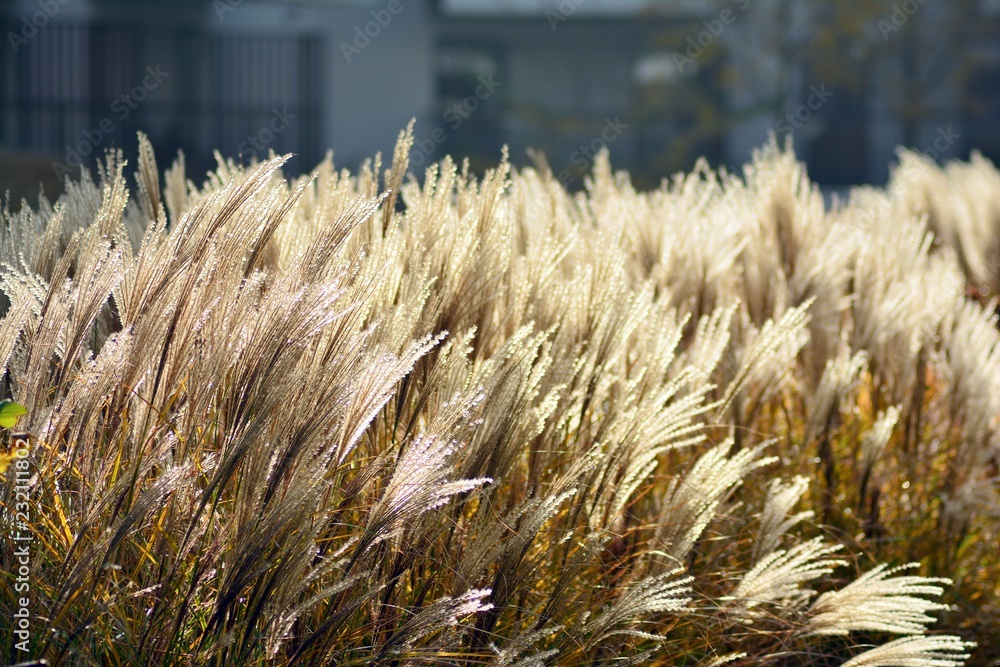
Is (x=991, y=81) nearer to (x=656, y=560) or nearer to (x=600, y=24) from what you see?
(x=600, y=24)

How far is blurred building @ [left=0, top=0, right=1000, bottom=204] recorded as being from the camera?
15.4 metres

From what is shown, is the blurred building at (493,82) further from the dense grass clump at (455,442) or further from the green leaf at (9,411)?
the green leaf at (9,411)

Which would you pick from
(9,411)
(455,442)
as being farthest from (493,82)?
(9,411)

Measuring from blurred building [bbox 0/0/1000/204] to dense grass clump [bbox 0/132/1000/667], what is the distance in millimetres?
8178

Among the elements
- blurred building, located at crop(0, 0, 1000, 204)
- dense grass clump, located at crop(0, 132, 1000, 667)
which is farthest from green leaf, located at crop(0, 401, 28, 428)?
blurred building, located at crop(0, 0, 1000, 204)

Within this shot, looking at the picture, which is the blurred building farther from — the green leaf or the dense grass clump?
the green leaf

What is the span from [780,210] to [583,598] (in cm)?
168

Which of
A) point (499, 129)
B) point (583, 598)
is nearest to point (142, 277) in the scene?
point (583, 598)

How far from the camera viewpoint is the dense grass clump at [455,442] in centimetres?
146

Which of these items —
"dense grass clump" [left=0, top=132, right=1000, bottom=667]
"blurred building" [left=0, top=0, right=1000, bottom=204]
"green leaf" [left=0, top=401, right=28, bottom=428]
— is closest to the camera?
"green leaf" [left=0, top=401, right=28, bottom=428]

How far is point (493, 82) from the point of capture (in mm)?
20891

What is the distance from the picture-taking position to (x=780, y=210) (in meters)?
3.21

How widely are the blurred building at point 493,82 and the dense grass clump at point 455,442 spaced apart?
818 cm

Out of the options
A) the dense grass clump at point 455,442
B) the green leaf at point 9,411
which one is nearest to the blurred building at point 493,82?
the dense grass clump at point 455,442
